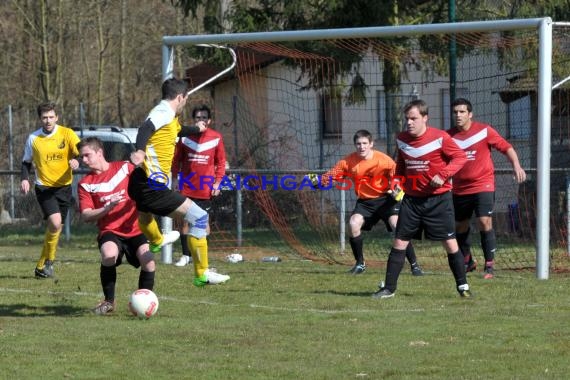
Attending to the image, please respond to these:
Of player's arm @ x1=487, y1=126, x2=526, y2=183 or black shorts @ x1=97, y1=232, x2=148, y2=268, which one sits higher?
player's arm @ x1=487, y1=126, x2=526, y2=183

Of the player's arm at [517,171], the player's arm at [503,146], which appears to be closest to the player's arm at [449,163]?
the player's arm at [517,171]

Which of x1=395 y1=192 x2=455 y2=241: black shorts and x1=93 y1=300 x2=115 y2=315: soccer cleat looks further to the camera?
x1=395 y1=192 x2=455 y2=241: black shorts

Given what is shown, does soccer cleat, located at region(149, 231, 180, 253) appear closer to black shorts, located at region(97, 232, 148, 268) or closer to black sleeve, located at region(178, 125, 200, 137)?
black shorts, located at region(97, 232, 148, 268)

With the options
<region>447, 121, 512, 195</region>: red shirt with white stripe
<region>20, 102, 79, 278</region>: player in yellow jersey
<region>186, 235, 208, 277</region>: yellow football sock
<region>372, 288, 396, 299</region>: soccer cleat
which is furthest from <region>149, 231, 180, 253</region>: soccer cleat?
<region>447, 121, 512, 195</region>: red shirt with white stripe

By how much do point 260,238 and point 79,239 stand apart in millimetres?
3398

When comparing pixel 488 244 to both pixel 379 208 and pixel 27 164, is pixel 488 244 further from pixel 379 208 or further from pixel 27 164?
pixel 27 164

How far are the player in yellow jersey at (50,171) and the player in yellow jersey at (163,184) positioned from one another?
301 centimetres

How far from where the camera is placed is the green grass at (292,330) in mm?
7039

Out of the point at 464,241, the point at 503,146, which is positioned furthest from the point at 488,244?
the point at 503,146

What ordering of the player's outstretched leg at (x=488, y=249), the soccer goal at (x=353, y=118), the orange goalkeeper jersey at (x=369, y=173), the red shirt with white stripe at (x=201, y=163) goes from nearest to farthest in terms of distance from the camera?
1. the player's outstretched leg at (x=488, y=249)
2. the orange goalkeeper jersey at (x=369, y=173)
3. the red shirt with white stripe at (x=201, y=163)
4. the soccer goal at (x=353, y=118)

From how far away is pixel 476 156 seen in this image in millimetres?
12312

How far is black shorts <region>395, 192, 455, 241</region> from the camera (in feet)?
33.3

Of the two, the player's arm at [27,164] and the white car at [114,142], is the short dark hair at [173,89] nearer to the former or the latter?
the player's arm at [27,164]

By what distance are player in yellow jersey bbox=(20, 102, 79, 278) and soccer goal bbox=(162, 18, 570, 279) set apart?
84.2 inches
